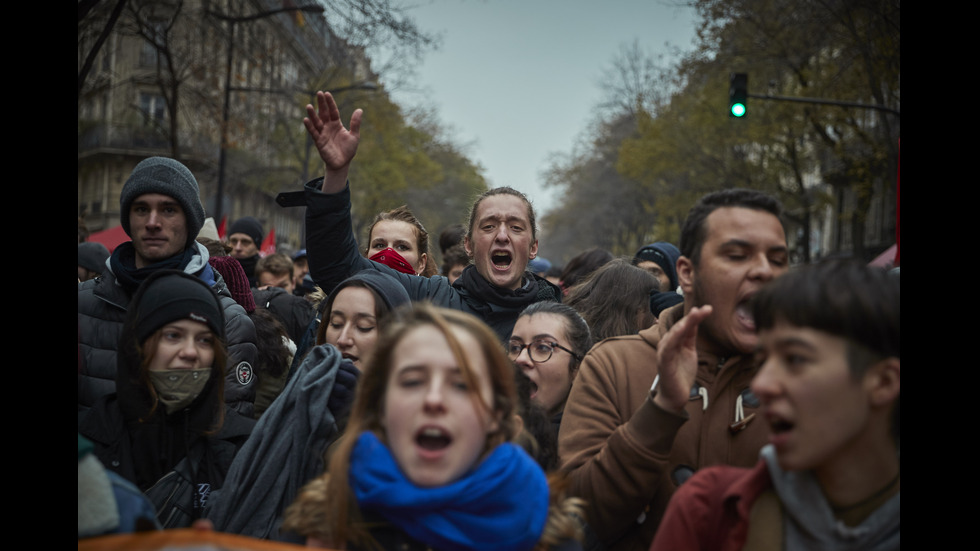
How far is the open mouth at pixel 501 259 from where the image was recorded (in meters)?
4.70

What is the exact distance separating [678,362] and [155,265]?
2537 mm

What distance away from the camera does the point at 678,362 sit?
2580mm

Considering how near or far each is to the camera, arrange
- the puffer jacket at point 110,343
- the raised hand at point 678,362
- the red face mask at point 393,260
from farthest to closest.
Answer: the red face mask at point 393,260 < the puffer jacket at point 110,343 < the raised hand at point 678,362

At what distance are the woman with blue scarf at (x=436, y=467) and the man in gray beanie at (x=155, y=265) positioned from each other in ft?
5.55

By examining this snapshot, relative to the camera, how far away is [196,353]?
3398 millimetres

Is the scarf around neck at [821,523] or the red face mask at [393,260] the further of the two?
the red face mask at [393,260]

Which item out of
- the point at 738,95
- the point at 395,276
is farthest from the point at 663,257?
the point at 738,95

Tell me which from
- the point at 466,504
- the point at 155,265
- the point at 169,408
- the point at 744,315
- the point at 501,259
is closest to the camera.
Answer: the point at 466,504

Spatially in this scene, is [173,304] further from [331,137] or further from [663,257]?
[663,257]

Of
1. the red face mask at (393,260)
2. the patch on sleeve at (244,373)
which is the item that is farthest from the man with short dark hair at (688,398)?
the red face mask at (393,260)

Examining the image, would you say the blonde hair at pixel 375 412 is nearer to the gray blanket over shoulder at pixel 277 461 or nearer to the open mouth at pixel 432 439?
the open mouth at pixel 432 439

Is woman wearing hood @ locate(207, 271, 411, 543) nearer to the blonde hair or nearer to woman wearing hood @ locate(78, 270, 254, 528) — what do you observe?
woman wearing hood @ locate(78, 270, 254, 528)
